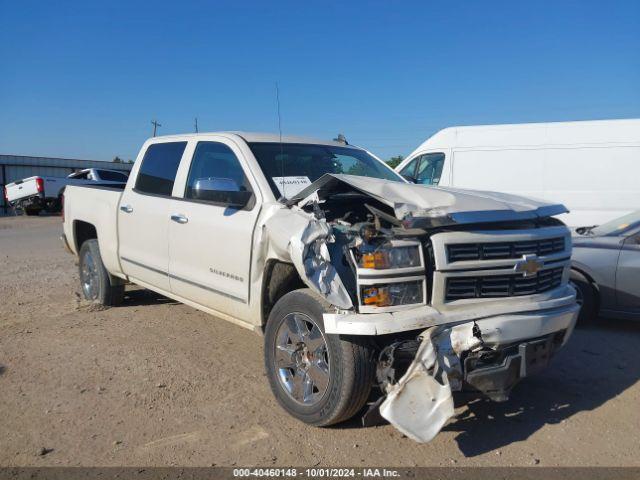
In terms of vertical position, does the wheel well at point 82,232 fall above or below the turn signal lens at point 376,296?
below

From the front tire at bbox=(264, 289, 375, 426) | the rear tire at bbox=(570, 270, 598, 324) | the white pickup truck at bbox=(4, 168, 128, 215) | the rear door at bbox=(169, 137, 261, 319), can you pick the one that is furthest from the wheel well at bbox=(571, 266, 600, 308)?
the white pickup truck at bbox=(4, 168, 128, 215)

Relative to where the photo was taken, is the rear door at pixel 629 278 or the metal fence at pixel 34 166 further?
the metal fence at pixel 34 166

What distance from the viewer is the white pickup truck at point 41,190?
2350 cm

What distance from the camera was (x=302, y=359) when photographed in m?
3.66

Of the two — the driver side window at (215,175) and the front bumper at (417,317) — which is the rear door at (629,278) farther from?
the driver side window at (215,175)

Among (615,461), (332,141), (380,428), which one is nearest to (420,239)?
(380,428)

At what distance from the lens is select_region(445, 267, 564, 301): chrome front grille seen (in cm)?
325

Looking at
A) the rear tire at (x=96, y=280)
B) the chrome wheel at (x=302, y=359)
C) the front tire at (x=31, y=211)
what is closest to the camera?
the chrome wheel at (x=302, y=359)

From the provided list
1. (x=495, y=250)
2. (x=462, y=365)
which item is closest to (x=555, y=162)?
(x=495, y=250)

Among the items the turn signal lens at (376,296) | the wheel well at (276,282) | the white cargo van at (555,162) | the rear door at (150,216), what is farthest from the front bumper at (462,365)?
the white cargo van at (555,162)

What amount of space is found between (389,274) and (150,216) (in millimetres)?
3077

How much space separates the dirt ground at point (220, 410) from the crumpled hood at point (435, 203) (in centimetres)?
140

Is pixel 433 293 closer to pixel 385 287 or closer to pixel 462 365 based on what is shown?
pixel 385 287

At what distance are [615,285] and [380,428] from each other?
355cm
